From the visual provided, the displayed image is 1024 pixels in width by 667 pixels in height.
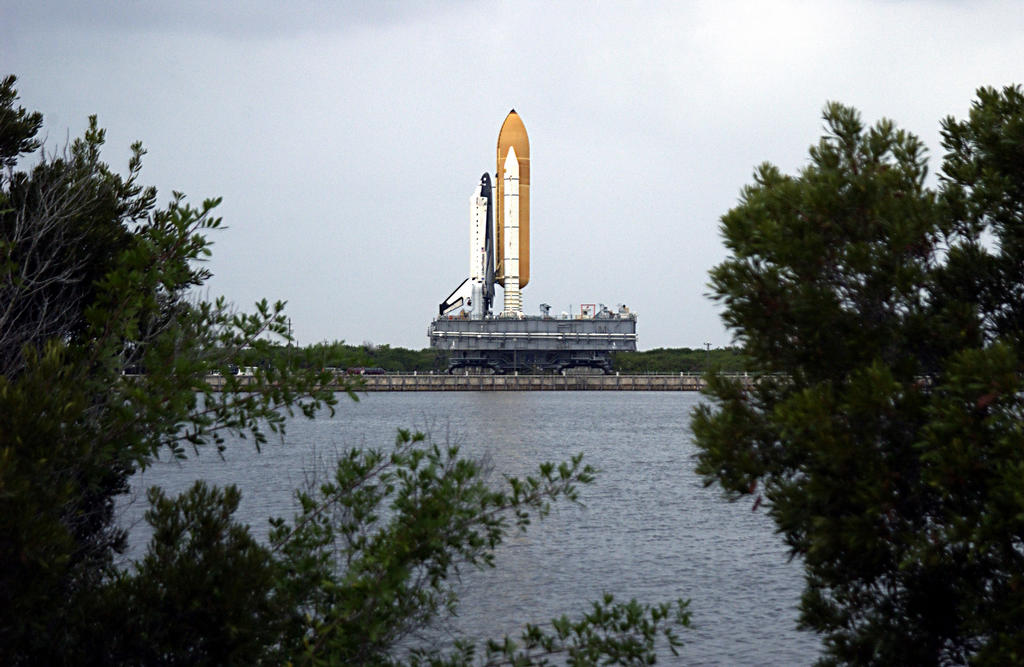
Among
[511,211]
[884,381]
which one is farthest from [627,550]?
[511,211]

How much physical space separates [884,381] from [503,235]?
9994 centimetres

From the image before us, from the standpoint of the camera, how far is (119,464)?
8195 mm

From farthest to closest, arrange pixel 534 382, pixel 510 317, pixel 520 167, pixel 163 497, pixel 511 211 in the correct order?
pixel 534 382
pixel 510 317
pixel 520 167
pixel 511 211
pixel 163 497

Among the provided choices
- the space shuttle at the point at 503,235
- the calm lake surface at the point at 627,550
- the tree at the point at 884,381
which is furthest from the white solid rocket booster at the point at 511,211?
the tree at the point at 884,381

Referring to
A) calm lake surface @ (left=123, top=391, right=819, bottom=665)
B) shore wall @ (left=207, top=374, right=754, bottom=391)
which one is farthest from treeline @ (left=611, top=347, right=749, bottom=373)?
calm lake surface @ (left=123, top=391, right=819, bottom=665)

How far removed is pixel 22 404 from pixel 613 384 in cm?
12198

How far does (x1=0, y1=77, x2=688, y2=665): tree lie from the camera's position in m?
6.39

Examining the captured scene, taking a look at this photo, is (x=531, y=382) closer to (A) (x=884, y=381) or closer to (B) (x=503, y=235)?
(B) (x=503, y=235)

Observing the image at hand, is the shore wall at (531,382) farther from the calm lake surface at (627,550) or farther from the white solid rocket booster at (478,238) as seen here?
the calm lake surface at (627,550)

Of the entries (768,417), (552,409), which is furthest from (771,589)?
(552,409)

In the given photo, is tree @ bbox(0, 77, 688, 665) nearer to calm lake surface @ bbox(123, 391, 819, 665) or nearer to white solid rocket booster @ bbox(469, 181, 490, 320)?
calm lake surface @ bbox(123, 391, 819, 665)

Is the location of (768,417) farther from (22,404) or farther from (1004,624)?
(22,404)

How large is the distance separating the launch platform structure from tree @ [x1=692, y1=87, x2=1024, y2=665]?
97.8 m

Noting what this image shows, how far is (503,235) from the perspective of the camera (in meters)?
106
